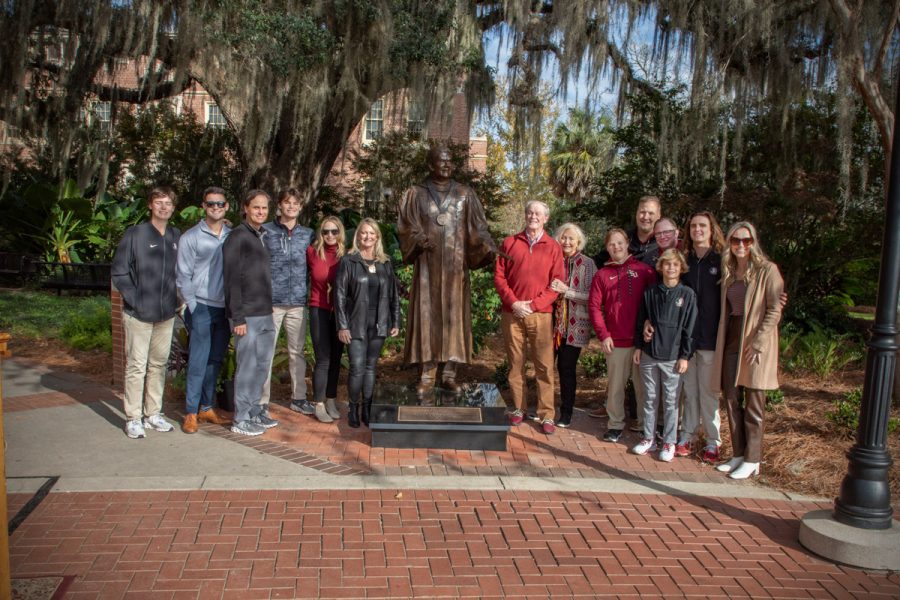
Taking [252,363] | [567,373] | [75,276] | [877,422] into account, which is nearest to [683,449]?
[567,373]

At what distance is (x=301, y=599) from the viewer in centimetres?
341

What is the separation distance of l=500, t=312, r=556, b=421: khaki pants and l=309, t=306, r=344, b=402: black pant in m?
1.42

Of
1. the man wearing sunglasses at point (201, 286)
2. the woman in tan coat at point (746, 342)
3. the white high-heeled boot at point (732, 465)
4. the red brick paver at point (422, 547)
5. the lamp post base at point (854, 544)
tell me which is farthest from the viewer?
the man wearing sunglasses at point (201, 286)

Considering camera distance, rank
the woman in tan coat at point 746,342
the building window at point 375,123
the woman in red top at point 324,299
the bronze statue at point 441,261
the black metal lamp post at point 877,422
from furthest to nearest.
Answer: the building window at point 375,123
the bronze statue at point 441,261
the woman in red top at point 324,299
the woman in tan coat at point 746,342
the black metal lamp post at point 877,422

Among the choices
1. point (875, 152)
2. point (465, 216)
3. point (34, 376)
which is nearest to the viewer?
point (465, 216)

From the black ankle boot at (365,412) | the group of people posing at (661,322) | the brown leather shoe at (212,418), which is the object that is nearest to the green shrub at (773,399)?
the group of people posing at (661,322)

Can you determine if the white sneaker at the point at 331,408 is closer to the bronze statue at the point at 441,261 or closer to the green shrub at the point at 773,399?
the bronze statue at the point at 441,261

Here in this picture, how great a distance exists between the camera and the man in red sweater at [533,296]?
6.11 m

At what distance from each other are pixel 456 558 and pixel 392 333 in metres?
2.57

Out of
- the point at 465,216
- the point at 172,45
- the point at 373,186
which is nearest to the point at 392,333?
the point at 465,216

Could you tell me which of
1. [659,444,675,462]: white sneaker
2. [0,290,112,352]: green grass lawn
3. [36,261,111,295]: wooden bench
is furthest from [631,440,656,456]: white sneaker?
[36,261,111,295]: wooden bench

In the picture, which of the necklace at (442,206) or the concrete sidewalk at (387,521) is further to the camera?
the necklace at (442,206)

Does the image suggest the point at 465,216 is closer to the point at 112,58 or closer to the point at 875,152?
the point at 875,152

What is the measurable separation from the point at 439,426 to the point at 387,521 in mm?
1428
